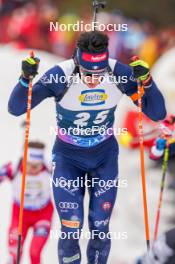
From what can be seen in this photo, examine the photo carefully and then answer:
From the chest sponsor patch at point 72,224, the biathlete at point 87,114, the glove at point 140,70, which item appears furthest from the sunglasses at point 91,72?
the chest sponsor patch at point 72,224

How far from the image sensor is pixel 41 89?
7949mm

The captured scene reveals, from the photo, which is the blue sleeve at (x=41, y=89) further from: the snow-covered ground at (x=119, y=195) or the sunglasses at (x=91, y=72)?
the snow-covered ground at (x=119, y=195)

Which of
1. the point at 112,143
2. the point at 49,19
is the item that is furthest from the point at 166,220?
the point at 49,19

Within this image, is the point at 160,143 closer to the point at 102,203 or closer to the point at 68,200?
the point at 102,203

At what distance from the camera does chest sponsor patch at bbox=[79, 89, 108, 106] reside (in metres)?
8.01

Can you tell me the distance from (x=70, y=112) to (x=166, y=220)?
3822mm

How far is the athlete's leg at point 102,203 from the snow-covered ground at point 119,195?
1203 mm

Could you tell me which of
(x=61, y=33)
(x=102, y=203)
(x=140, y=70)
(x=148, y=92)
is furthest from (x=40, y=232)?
(x=61, y=33)

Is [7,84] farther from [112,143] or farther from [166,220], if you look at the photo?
[112,143]

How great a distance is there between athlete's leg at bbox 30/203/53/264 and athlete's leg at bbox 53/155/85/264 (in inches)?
37.6

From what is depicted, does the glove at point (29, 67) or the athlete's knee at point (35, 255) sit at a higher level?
the glove at point (29, 67)

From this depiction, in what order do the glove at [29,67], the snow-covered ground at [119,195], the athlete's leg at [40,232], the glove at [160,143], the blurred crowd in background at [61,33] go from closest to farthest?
the glove at [29,67] < the glove at [160,143] < the athlete's leg at [40,232] < the snow-covered ground at [119,195] < the blurred crowd in background at [61,33]

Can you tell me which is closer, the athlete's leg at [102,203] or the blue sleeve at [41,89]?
the blue sleeve at [41,89]

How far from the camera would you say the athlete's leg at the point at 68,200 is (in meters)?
8.15
